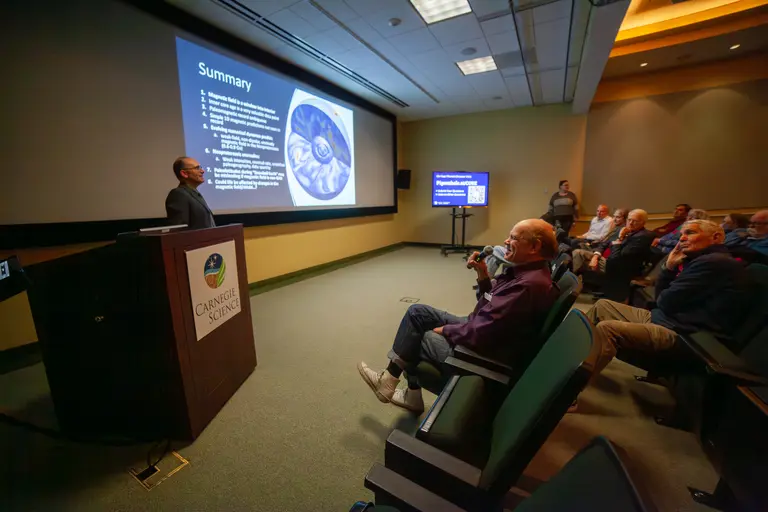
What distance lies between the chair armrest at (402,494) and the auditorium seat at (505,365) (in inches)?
22.4

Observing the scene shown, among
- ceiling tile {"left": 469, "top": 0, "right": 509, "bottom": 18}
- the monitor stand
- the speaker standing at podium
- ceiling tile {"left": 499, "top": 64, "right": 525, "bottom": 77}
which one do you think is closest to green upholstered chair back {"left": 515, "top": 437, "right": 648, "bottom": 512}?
the speaker standing at podium

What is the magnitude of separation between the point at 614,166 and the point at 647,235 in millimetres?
3731

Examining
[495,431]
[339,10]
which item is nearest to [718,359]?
[495,431]

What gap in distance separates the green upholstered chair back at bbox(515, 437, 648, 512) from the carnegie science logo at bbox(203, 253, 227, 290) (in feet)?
5.30

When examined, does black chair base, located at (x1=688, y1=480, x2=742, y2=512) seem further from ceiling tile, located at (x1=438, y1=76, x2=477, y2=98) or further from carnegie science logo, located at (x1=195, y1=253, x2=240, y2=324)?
ceiling tile, located at (x1=438, y1=76, x2=477, y2=98)

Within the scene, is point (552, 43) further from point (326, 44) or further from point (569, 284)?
point (569, 284)

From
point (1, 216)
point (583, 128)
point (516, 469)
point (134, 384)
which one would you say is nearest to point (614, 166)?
point (583, 128)

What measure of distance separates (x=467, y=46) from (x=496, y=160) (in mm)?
3368

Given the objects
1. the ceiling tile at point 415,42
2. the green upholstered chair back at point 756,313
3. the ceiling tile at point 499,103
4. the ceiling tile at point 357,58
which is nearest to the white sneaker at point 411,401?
the green upholstered chair back at point 756,313

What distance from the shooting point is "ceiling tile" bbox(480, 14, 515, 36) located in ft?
11.0

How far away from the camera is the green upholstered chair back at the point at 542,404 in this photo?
611mm

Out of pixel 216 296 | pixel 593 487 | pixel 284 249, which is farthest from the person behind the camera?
pixel 284 249

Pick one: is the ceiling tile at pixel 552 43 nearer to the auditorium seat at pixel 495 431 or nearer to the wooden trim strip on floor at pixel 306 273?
the auditorium seat at pixel 495 431

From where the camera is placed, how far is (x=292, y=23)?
10.9ft
